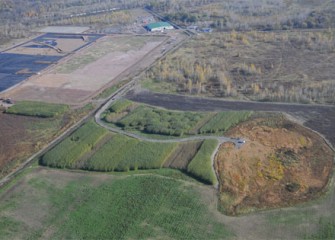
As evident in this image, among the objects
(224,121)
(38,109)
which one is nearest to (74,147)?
(38,109)

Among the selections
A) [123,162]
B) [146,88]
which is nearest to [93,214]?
[123,162]

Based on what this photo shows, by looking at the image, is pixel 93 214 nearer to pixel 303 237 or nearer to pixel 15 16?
pixel 303 237

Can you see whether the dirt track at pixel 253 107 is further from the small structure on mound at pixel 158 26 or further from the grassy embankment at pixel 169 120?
the small structure on mound at pixel 158 26

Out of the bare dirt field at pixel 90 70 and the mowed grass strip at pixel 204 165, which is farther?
the bare dirt field at pixel 90 70

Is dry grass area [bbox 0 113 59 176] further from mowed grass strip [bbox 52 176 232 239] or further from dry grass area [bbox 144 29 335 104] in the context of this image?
dry grass area [bbox 144 29 335 104]

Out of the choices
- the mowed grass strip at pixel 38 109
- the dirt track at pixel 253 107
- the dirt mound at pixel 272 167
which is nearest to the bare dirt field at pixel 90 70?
the mowed grass strip at pixel 38 109

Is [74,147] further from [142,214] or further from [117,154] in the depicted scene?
[142,214]
